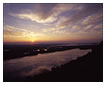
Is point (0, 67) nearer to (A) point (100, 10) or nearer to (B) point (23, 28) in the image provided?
(B) point (23, 28)

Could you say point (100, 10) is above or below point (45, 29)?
above

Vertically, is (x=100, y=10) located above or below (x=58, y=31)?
above
